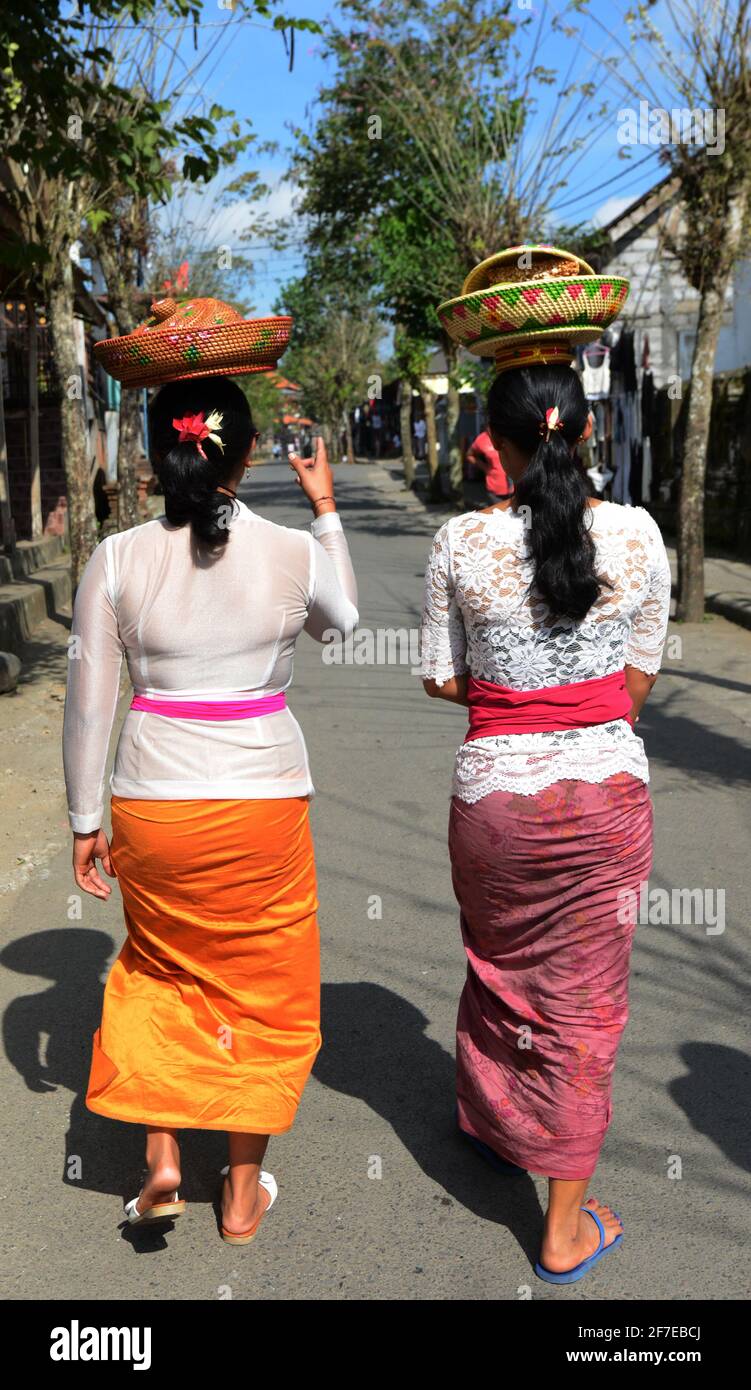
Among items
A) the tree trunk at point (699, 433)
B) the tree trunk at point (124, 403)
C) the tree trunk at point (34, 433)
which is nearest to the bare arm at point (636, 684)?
the tree trunk at point (699, 433)

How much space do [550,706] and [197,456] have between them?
0.87 meters

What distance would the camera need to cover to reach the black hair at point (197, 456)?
2648 mm

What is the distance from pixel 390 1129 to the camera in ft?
10.9

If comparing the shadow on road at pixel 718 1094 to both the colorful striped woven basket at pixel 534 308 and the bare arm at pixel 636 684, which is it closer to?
the bare arm at pixel 636 684

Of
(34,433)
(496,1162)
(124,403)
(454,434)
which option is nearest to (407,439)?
(454,434)

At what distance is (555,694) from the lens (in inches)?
107

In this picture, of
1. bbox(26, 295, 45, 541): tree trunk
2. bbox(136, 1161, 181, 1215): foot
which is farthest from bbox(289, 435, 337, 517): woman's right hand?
bbox(26, 295, 45, 541): tree trunk

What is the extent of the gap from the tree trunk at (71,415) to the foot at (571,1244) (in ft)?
28.9

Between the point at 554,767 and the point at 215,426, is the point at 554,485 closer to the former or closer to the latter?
the point at 554,767

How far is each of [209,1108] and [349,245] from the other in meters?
25.9

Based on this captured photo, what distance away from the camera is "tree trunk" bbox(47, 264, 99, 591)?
418 inches

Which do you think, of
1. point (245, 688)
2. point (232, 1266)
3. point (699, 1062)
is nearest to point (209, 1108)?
point (232, 1266)

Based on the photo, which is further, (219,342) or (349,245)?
(349,245)

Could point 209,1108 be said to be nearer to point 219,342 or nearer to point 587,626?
point 587,626
